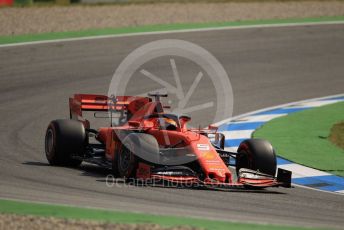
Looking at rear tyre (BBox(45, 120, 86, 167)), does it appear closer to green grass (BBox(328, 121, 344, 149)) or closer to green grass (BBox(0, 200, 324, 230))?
green grass (BBox(0, 200, 324, 230))

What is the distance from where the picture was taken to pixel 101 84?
21.6 metres

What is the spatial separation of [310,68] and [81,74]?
6.13 metres

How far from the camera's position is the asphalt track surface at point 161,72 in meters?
11.2

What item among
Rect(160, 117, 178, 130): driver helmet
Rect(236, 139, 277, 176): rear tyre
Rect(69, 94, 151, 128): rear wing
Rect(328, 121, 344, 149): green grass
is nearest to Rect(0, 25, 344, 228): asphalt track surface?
Rect(236, 139, 277, 176): rear tyre

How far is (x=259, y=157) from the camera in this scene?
13.1m

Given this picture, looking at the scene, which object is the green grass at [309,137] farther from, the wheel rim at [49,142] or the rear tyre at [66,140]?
the wheel rim at [49,142]

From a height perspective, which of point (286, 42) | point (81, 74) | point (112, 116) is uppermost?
point (286, 42)

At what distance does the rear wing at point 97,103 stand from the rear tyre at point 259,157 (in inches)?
79.8

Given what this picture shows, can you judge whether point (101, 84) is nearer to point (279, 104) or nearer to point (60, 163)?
point (279, 104)

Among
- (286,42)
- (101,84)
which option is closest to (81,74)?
(101,84)

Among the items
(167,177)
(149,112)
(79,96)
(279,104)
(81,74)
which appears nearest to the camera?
(167,177)

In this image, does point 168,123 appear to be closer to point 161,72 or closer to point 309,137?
point 309,137

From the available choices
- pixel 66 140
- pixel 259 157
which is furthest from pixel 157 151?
pixel 66 140

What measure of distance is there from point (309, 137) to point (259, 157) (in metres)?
4.25
